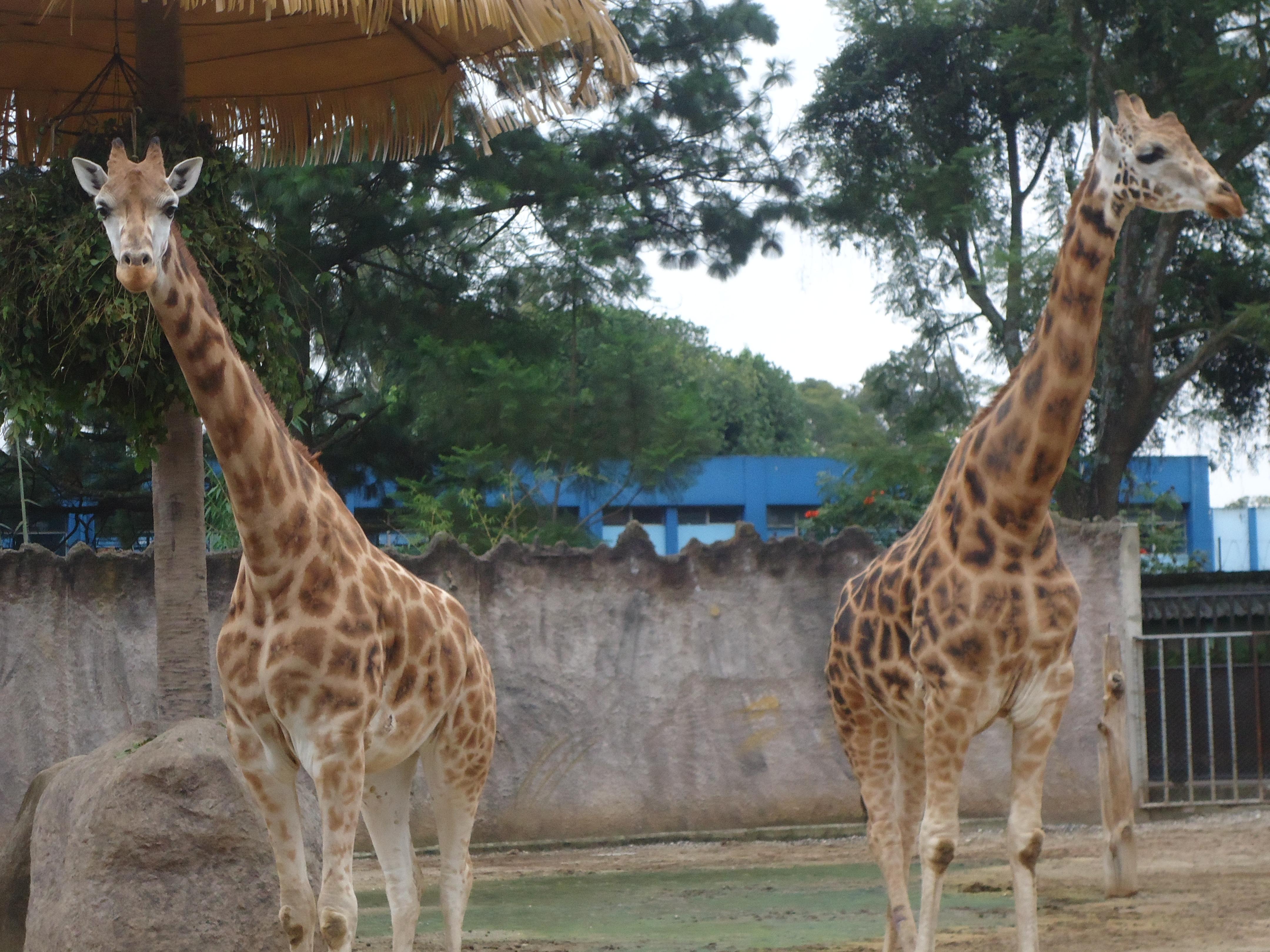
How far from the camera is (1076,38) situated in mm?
14297

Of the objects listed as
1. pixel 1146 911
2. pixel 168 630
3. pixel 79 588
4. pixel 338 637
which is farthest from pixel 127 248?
pixel 79 588

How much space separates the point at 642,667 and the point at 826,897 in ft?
9.09

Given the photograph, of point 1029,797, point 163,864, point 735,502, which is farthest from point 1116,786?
point 735,502

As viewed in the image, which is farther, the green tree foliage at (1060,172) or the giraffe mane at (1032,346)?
the green tree foliage at (1060,172)

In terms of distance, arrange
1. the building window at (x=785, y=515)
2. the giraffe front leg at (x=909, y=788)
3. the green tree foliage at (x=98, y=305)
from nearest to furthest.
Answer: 1. the green tree foliage at (x=98, y=305)
2. the giraffe front leg at (x=909, y=788)
3. the building window at (x=785, y=515)

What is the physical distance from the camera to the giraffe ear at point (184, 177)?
4.00m

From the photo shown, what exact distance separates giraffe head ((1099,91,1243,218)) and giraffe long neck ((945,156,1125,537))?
0.06m

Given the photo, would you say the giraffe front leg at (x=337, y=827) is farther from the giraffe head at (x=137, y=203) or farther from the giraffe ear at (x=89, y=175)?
the giraffe ear at (x=89, y=175)

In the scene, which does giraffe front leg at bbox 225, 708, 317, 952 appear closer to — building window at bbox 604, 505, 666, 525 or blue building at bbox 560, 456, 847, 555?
blue building at bbox 560, 456, 847, 555

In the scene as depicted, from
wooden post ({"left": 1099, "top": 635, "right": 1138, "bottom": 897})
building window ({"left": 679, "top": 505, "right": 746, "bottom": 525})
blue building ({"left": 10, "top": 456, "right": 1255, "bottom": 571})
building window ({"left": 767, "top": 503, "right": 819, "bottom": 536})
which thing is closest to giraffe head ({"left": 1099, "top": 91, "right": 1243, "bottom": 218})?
wooden post ({"left": 1099, "top": 635, "right": 1138, "bottom": 897})

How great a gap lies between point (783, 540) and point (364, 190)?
508 centimetres

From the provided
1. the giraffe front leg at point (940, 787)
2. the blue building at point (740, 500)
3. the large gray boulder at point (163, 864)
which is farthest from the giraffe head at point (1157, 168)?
the blue building at point (740, 500)

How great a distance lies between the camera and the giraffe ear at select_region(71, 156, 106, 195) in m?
3.94

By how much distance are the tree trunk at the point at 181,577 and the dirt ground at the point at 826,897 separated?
1494 millimetres
